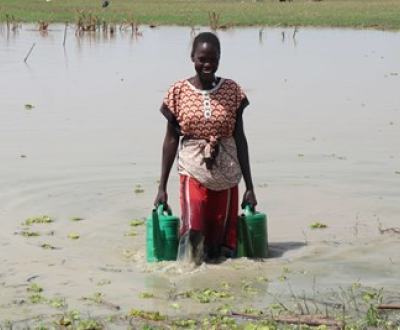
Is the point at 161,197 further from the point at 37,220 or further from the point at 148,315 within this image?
the point at 37,220

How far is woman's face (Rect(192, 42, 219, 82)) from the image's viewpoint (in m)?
5.59

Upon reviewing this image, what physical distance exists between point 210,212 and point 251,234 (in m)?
0.31

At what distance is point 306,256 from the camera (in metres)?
6.23

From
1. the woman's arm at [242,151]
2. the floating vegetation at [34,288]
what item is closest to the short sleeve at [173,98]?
the woman's arm at [242,151]

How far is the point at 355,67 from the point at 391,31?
14207 mm

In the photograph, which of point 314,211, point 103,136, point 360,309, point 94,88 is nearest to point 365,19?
point 94,88

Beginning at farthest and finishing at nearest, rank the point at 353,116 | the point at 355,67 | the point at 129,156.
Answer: the point at 355,67, the point at 353,116, the point at 129,156

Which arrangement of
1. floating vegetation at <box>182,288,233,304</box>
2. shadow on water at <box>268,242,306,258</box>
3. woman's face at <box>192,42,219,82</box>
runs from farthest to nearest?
shadow on water at <box>268,242,306,258</box> < woman's face at <box>192,42,219,82</box> < floating vegetation at <box>182,288,233,304</box>

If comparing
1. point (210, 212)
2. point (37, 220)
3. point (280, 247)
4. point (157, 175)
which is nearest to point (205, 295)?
point (210, 212)

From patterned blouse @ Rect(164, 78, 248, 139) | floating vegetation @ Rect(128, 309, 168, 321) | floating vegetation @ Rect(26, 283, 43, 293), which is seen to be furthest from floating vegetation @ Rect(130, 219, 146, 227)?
floating vegetation @ Rect(128, 309, 168, 321)

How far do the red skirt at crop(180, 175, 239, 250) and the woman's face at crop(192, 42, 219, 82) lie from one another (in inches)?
25.0

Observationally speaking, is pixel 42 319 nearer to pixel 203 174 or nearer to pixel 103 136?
pixel 203 174

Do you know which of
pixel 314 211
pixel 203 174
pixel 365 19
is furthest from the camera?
pixel 365 19

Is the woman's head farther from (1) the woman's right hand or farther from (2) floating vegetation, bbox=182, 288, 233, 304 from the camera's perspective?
(2) floating vegetation, bbox=182, 288, 233, 304
